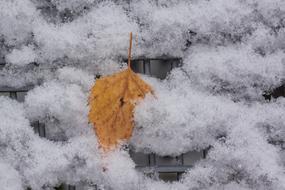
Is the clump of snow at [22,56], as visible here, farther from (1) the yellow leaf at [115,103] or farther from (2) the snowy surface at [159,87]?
(1) the yellow leaf at [115,103]

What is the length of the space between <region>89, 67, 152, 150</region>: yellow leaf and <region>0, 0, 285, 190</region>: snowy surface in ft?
0.15

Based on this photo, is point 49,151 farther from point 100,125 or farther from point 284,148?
point 284,148

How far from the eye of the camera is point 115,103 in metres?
1.79

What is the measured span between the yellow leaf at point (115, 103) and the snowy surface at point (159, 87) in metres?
0.05

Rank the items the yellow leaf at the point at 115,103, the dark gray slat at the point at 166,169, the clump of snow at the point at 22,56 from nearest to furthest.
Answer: the yellow leaf at the point at 115,103, the clump of snow at the point at 22,56, the dark gray slat at the point at 166,169

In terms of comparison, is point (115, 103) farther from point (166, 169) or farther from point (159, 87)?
point (166, 169)

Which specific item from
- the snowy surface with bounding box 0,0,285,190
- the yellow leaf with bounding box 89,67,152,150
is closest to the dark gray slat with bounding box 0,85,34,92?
the snowy surface with bounding box 0,0,285,190

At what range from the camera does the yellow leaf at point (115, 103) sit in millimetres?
1793

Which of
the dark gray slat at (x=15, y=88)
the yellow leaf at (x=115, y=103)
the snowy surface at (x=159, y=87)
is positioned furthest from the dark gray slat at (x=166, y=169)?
the dark gray slat at (x=15, y=88)

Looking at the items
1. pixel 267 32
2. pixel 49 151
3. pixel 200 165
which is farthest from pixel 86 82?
pixel 267 32

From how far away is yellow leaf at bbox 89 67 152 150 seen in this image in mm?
1793

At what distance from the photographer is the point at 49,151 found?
1917 mm

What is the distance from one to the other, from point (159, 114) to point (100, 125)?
242 millimetres

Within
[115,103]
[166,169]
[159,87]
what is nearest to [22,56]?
[115,103]
